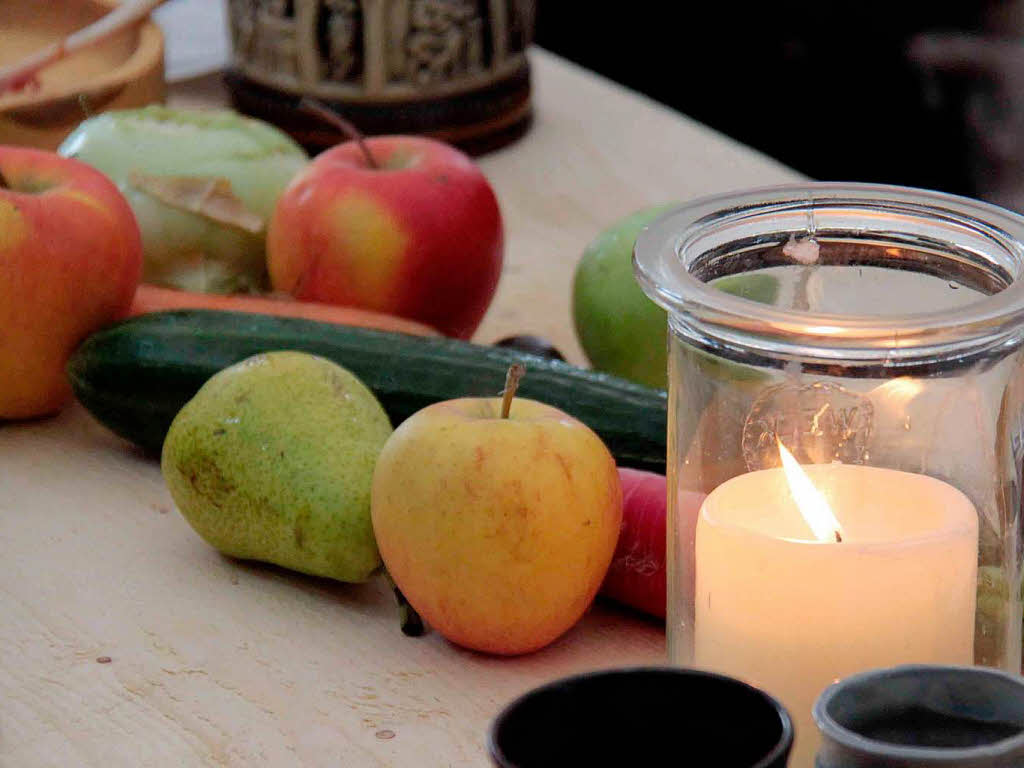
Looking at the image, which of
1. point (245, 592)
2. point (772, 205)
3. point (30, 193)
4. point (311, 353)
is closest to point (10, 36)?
point (30, 193)

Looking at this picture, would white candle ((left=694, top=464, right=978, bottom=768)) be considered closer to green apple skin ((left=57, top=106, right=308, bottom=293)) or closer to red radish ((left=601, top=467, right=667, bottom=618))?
red radish ((left=601, top=467, right=667, bottom=618))

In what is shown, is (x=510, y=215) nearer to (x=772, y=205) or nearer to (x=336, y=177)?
(x=336, y=177)

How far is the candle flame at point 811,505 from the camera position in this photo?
1.34 ft

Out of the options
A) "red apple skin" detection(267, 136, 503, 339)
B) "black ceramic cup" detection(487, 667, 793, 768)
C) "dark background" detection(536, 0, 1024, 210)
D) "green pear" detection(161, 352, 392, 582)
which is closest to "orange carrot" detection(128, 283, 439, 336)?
"red apple skin" detection(267, 136, 503, 339)

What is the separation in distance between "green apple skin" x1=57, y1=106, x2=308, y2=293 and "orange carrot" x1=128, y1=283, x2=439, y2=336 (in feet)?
0.08

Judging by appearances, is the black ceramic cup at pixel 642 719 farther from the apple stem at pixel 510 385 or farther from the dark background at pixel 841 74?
the dark background at pixel 841 74

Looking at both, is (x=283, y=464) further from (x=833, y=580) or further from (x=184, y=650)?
(x=833, y=580)

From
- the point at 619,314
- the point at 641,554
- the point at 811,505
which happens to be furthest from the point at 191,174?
the point at 811,505

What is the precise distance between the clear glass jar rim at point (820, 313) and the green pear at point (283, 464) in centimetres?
17

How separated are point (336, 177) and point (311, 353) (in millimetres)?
119

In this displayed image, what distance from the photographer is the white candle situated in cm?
40

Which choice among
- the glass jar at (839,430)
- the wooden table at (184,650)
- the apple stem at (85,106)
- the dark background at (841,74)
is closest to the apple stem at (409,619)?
the wooden table at (184,650)

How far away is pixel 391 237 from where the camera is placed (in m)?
0.74

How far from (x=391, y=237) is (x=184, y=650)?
0.88ft
